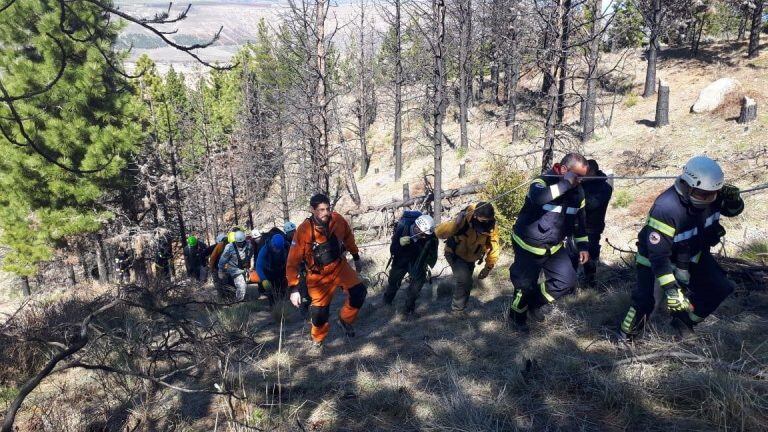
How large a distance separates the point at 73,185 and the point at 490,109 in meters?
23.7

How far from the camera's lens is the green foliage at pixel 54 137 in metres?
12.8

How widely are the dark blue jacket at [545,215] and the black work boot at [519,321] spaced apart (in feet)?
2.47

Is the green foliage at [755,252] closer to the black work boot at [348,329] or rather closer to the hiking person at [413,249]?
the hiking person at [413,249]

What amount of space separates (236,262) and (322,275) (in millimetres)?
3119

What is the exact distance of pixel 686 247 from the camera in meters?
3.70

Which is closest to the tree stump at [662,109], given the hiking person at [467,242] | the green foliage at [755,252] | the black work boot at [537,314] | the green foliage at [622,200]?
the green foliage at [622,200]

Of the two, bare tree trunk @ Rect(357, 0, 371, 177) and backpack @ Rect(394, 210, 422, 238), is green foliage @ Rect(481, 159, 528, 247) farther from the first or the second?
bare tree trunk @ Rect(357, 0, 371, 177)

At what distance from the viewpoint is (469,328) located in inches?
202

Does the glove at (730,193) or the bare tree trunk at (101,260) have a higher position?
the glove at (730,193)

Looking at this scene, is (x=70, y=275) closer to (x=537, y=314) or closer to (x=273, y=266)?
(x=273, y=266)

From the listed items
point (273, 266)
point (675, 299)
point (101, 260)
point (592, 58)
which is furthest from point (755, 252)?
point (101, 260)

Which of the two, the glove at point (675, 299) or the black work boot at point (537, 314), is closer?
the glove at point (675, 299)

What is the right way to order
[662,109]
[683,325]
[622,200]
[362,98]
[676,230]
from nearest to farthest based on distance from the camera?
1. [676,230]
2. [683,325]
3. [622,200]
4. [662,109]
5. [362,98]


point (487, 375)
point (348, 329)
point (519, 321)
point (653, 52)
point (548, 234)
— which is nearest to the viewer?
point (487, 375)
